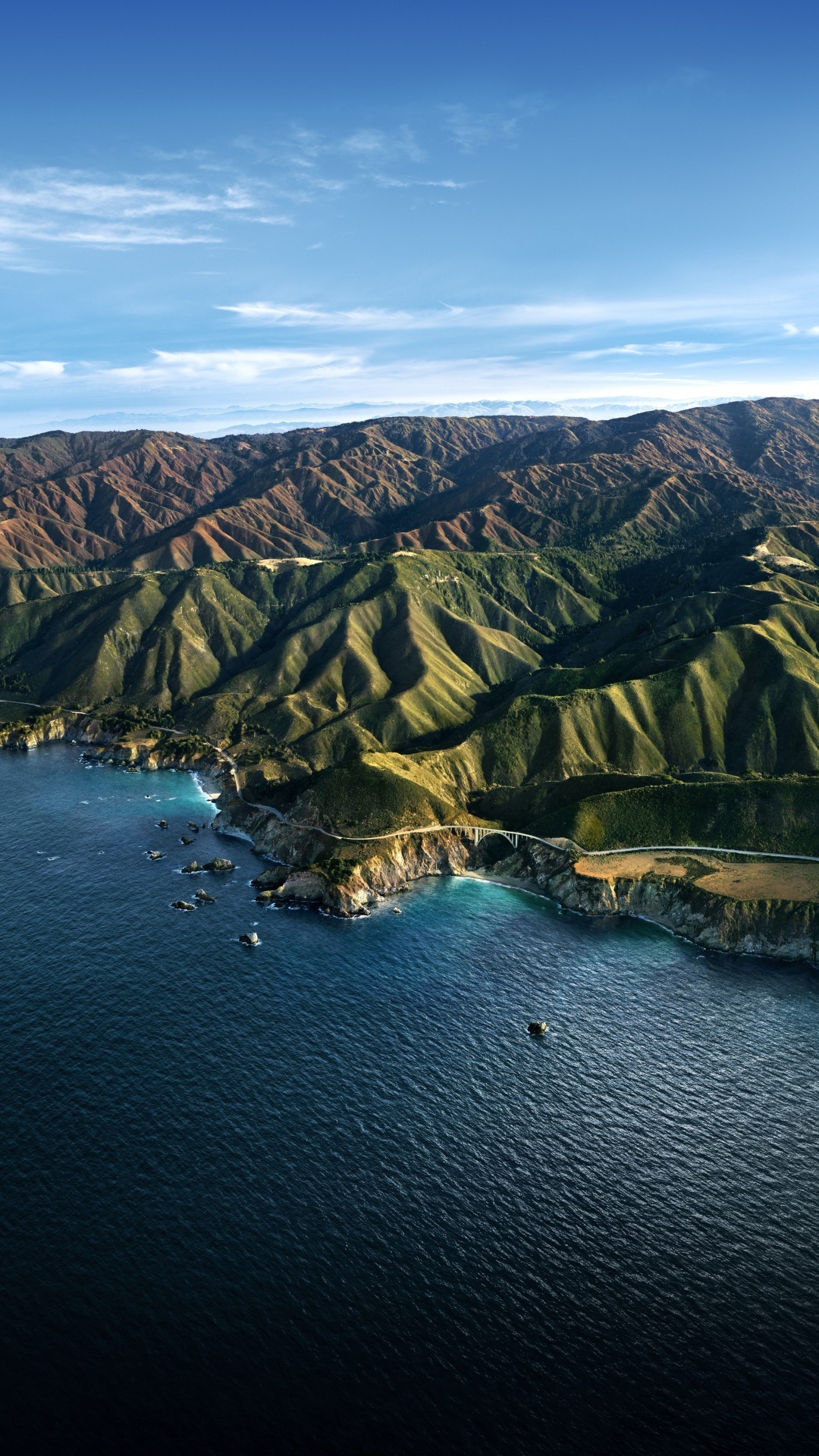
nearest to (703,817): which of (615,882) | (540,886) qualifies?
(615,882)

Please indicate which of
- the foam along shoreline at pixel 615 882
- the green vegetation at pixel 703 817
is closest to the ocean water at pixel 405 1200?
the foam along shoreline at pixel 615 882

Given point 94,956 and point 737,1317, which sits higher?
point 94,956

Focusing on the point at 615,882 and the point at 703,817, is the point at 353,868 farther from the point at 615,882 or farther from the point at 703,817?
the point at 703,817

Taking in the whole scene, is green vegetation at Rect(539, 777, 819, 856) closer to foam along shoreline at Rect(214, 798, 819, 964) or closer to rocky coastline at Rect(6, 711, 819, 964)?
foam along shoreline at Rect(214, 798, 819, 964)

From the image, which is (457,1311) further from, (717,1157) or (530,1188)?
(717,1157)

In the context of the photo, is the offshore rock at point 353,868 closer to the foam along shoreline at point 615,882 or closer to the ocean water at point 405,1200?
the foam along shoreline at point 615,882

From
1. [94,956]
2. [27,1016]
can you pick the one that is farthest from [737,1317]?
[94,956]

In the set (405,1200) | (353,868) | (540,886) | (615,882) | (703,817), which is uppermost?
(703,817)

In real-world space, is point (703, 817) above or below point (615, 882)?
above
